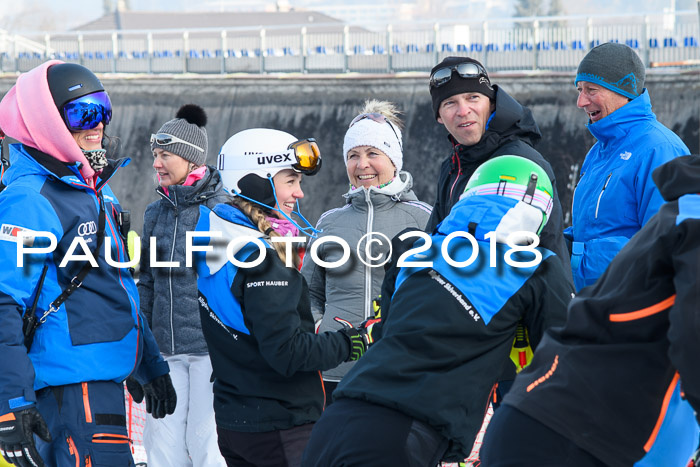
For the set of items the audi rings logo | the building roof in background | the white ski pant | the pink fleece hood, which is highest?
the building roof in background

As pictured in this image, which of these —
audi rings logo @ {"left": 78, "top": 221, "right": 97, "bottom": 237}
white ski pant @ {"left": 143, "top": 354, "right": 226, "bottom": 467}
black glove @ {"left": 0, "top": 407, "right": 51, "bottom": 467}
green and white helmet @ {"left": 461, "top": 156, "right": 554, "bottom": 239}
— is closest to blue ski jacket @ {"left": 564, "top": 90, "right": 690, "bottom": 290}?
green and white helmet @ {"left": 461, "top": 156, "right": 554, "bottom": 239}

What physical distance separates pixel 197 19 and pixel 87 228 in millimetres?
61159

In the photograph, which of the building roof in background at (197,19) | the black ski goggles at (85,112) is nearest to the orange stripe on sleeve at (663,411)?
the black ski goggles at (85,112)

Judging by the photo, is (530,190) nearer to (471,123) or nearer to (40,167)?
(471,123)

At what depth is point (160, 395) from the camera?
4230 mm

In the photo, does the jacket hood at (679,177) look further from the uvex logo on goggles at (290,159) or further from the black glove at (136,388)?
the black glove at (136,388)

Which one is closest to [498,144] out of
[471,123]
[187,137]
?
[471,123]

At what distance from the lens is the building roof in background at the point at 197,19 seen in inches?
2312

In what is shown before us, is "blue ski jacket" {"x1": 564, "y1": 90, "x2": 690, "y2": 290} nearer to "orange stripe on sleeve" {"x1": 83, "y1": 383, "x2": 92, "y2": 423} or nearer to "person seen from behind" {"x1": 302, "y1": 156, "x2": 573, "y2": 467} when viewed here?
"person seen from behind" {"x1": 302, "y1": 156, "x2": 573, "y2": 467}

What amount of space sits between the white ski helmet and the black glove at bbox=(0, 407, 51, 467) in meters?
1.24

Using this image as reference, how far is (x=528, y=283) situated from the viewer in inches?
108

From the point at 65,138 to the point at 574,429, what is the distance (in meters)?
2.50

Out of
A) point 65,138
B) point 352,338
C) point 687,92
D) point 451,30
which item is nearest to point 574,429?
point 352,338

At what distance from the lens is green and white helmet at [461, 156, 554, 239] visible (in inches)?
110
